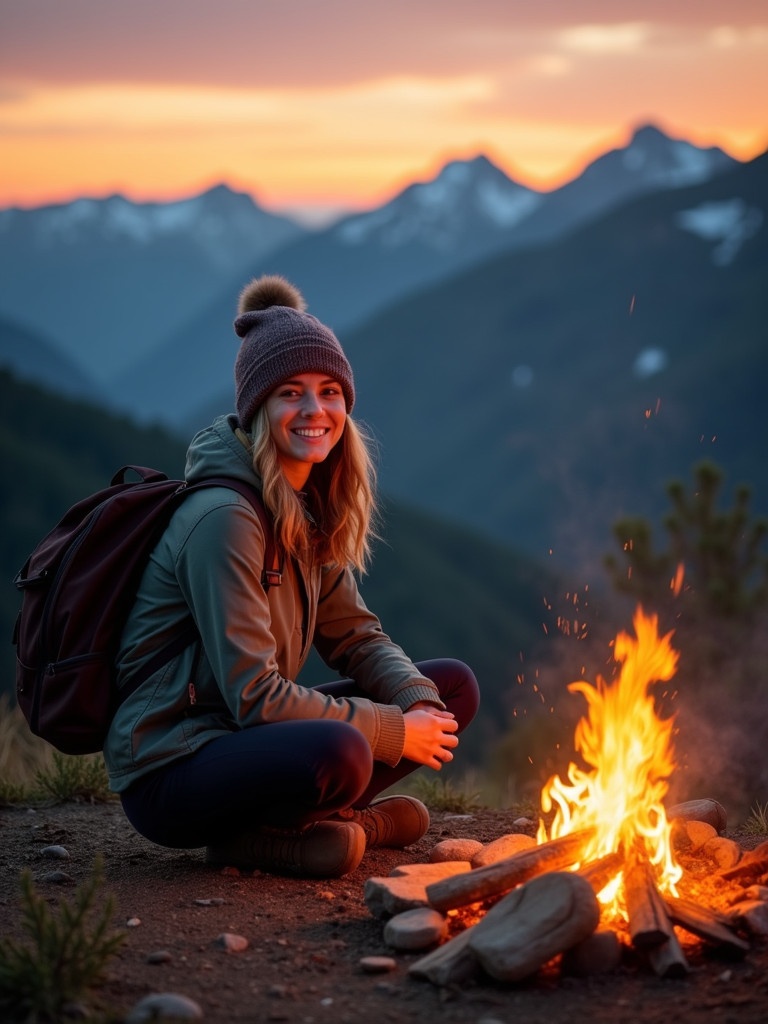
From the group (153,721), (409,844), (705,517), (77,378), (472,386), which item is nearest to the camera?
(153,721)

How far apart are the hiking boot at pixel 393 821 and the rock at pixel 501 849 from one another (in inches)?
18.0

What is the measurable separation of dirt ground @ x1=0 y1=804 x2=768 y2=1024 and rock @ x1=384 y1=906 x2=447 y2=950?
35 mm

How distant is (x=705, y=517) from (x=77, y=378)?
628ft

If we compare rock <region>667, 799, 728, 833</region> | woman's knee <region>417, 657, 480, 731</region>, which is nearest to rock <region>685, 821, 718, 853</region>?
rock <region>667, 799, 728, 833</region>

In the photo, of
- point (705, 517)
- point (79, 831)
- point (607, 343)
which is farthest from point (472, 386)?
point (79, 831)

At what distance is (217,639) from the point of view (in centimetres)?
353

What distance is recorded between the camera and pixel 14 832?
186 inches

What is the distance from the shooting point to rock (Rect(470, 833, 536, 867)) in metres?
3.79

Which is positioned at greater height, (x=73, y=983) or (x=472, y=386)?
(x=472, y=386)

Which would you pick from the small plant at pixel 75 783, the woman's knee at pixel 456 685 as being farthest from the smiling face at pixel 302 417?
the small plant at pixel 75 783

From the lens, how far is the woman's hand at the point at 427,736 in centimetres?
395

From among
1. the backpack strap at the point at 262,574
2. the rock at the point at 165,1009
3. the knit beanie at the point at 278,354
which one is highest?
the knit beanie at the point at 278,354

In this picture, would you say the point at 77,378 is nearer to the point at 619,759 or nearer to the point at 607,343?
the point at 607,343

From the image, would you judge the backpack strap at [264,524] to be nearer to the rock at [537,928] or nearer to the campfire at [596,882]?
the campfire at [596,882]
